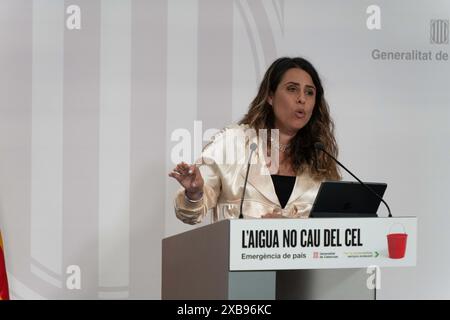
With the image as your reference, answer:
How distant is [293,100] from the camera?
348 cm

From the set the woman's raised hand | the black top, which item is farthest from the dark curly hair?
the woman's raised hand

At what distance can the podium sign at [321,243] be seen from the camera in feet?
7.39

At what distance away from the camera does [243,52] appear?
4238mm

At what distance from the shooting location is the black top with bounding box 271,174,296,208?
329 cm

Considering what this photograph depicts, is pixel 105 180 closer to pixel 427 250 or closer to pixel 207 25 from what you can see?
pixel 207 25

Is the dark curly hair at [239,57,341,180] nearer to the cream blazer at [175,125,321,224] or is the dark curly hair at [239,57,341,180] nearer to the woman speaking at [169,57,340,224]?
the woman speaking at [169,57,340,224]

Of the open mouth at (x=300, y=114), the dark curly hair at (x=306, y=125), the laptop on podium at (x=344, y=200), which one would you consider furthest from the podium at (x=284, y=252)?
the open mouth at (x=300, y=114)

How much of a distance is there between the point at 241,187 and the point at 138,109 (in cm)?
104

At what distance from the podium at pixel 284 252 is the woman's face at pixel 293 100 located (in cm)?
99

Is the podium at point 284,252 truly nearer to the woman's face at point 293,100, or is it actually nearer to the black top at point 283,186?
the black top at point 283,186

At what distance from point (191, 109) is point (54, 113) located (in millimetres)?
718

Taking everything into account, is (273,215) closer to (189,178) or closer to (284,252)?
(189,178)

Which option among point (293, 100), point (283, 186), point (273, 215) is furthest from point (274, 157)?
point (273, 215)

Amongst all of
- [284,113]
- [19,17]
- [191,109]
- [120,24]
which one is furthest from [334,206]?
[19,17]
